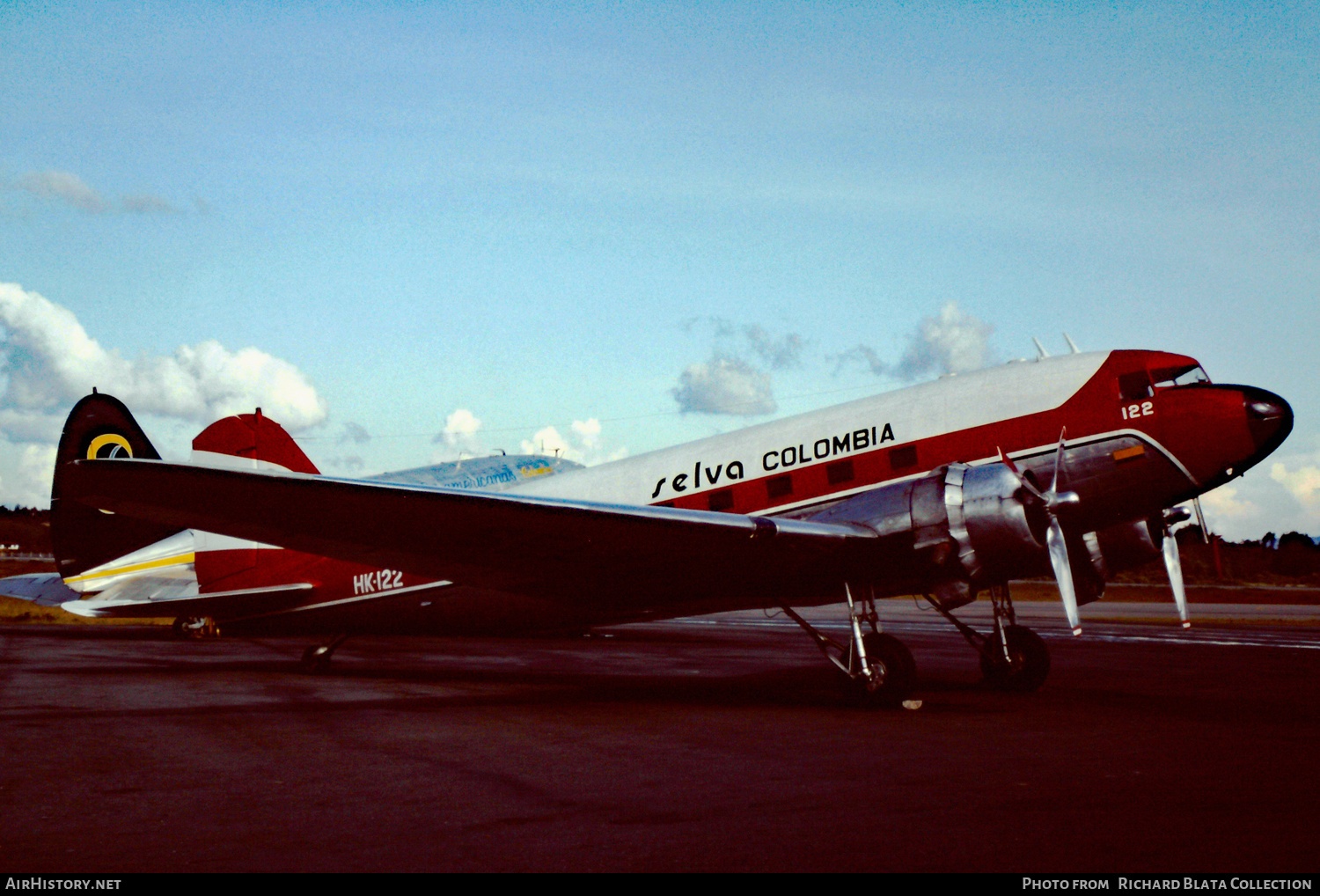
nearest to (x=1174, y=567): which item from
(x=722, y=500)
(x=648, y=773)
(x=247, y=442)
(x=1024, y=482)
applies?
(x=1024, y=482)

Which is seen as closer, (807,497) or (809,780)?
(809,780)

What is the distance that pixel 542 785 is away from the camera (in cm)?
771

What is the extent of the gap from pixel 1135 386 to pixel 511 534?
25.7 feet

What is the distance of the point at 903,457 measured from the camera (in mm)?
13773

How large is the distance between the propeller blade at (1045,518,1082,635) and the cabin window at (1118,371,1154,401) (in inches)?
79.2

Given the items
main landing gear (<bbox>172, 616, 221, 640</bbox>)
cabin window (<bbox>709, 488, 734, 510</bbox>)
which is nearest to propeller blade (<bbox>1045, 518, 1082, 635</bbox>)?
cabin window (<bbox>709, 488, 734, 510</bbox>)

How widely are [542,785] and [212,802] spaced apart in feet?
7.33

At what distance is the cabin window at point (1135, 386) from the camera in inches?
514

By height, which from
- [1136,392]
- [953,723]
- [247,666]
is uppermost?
[1136,392]

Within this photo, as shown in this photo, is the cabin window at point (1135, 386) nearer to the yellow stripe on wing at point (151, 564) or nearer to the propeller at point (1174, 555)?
the propeller at point (1174, 555)

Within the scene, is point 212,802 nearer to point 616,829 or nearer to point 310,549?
point 616,829

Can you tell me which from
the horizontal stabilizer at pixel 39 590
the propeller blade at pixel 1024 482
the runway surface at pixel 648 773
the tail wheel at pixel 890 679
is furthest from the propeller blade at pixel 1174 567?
the horizontal stabilizer at pixel 39 590

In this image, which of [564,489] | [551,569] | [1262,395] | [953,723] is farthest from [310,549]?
[1262,395]

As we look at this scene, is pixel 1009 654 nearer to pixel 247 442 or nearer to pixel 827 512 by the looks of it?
pixel 827 512
